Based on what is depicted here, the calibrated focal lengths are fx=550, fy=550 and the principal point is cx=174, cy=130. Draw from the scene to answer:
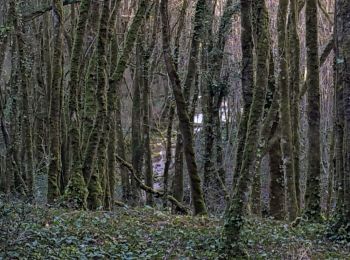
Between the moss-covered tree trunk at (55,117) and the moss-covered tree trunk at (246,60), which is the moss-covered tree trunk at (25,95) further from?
the moss-covered tree trunk at (246,60)

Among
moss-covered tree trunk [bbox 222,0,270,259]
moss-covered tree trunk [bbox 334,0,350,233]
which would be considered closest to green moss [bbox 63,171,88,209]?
moss-covered tree trunk [bbox 222,0,270,259]

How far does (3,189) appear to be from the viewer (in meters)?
17.8

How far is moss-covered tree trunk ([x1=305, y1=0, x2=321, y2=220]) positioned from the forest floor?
99 cm

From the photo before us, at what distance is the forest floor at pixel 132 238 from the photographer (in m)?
7.08

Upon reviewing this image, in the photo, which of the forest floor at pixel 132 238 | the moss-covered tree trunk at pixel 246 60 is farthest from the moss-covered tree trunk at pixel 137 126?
the moss-covered tree trunk at pixel 246 60

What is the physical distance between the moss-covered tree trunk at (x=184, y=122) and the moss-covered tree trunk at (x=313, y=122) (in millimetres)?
2572

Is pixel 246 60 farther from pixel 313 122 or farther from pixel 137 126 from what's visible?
pixel 137 126

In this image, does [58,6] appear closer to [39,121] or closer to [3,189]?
[3,189]

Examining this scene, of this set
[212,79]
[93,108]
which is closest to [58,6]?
[93,108]

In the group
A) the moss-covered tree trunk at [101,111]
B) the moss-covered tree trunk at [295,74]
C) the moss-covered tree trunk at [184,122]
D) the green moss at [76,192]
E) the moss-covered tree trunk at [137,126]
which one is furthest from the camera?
the moss-covered tree trunk at [137,126]

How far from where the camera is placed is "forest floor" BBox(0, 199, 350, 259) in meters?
7.08

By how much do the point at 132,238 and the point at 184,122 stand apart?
429cm

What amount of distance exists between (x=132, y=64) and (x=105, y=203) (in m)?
12.9

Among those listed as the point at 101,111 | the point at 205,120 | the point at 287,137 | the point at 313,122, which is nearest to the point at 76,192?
the point at 101,111
